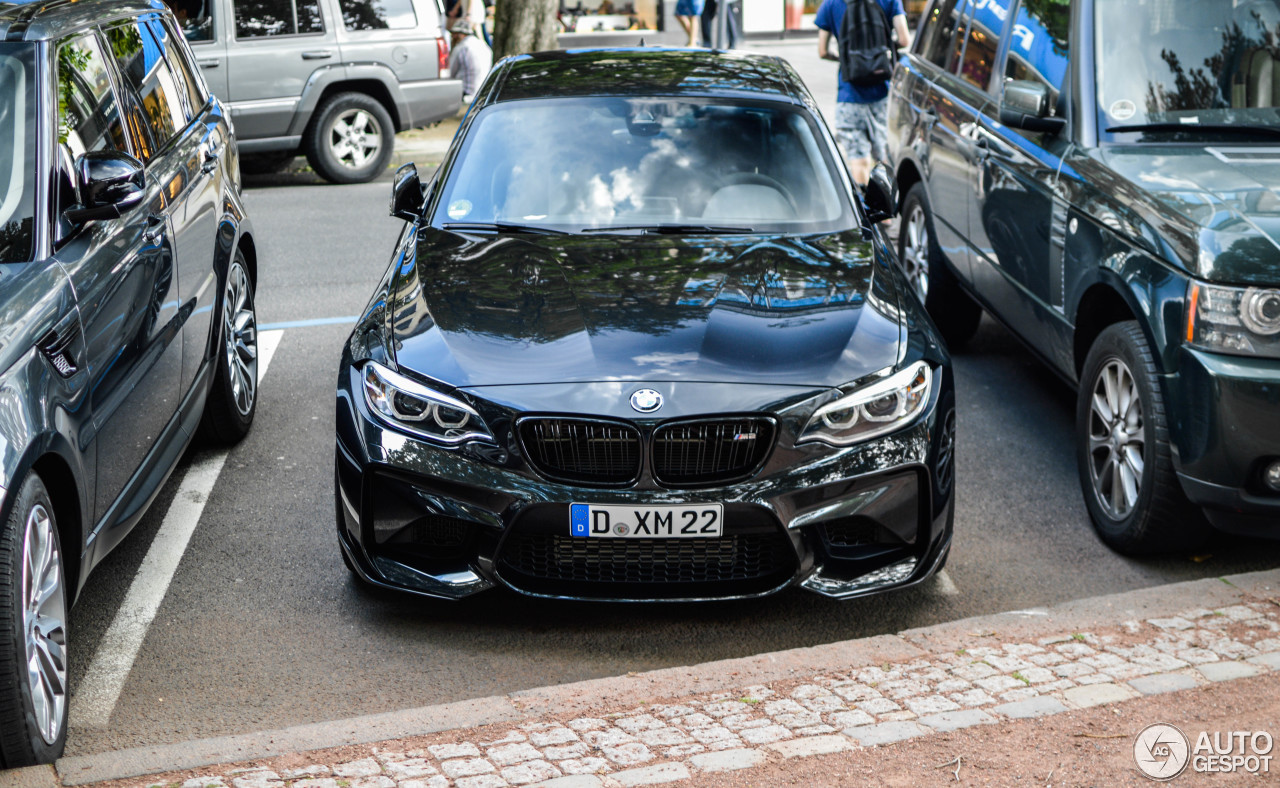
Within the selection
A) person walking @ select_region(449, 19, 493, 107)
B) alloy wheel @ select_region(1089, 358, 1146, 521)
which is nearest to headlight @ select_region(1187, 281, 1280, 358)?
alloy wheel @ select_region(1089, 358, 1146, 521)

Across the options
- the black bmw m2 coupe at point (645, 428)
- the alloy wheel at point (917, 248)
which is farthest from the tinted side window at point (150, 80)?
the alloy wheel at point (917, 248)

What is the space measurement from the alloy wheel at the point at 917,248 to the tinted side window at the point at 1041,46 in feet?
4.51

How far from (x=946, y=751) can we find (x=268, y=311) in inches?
238

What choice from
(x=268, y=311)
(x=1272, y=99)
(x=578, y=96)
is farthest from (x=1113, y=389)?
(x=268, y=311)

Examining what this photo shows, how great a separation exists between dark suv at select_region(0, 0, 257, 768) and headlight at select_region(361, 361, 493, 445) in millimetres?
781

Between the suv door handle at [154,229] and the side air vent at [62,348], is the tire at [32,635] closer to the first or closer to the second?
the side air vent at [62,348]

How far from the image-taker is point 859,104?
10836 mm

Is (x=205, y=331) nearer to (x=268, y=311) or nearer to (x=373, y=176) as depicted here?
(x=268, y=311)

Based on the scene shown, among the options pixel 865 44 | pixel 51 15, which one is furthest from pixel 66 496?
pixel 865 44

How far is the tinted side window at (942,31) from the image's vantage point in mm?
7578

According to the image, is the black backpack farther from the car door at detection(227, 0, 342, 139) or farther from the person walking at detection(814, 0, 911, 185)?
the car door at detection(227, 0, 342, 139)

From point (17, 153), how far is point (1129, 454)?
151 inches

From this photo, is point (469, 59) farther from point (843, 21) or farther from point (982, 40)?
point (982, 40)

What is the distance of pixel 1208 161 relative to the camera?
16.5 feet
